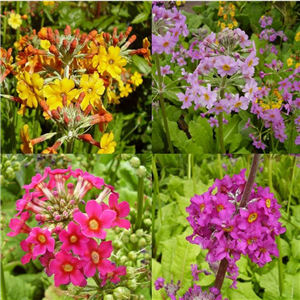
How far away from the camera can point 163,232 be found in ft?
4.70

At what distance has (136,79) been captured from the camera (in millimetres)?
1503

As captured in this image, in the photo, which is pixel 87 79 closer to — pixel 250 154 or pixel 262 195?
pixel 262 195

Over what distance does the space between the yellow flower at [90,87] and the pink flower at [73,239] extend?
0.41 metres

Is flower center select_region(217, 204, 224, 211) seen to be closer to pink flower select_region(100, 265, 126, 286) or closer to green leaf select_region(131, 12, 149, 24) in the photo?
pink flower select_region(100, 265, 126, 286)

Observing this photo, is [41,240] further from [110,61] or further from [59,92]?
[110,61]

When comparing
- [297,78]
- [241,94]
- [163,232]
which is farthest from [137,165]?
[297,78]

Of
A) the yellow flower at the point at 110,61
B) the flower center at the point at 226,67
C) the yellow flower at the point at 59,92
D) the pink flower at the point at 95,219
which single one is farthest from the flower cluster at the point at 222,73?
the pink flower at the point at 95,219

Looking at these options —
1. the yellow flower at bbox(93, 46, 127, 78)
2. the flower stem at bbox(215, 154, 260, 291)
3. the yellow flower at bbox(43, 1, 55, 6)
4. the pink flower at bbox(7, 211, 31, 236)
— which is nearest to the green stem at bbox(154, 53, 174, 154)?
the yellow flower at bbox(93, 46, 127, 78)

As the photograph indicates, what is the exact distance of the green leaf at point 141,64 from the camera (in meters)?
1.42

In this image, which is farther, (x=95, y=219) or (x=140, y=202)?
(x=140, y=202)

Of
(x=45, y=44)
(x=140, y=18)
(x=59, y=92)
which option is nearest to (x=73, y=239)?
(x=59, y=92)

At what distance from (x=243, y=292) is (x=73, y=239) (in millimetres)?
716

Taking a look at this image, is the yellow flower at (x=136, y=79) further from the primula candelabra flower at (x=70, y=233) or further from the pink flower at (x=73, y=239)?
the pink flower at (x=73, y=239)

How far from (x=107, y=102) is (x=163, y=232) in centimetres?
47
